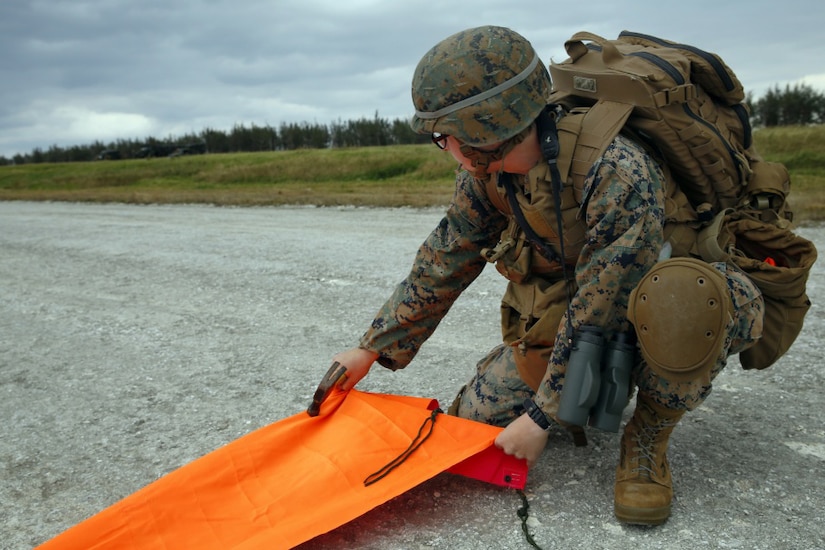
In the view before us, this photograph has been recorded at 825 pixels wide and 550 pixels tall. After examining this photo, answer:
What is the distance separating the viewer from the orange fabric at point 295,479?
2.35 meters

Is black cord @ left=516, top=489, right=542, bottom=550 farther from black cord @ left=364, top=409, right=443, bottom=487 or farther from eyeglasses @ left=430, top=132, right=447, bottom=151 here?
eyeglasses @ left=430, top=132, right=447, bottom=151

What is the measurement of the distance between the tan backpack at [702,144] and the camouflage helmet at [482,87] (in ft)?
0.58

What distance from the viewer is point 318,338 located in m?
4.75

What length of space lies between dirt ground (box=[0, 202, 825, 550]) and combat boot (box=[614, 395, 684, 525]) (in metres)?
0.06

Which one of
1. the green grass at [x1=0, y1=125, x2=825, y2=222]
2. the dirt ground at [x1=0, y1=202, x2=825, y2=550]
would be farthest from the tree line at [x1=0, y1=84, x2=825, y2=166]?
the dirt ground at [x1=0, y1=202, x2=825, y2=550]

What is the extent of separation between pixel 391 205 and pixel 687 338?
1010cm

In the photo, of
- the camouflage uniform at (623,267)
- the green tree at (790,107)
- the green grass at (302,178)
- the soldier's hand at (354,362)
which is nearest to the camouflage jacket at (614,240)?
the camouflage uniform at (623,267)

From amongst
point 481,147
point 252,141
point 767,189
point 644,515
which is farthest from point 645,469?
point 252,141

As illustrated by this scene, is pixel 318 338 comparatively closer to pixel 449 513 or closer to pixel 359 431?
pixel 359 431

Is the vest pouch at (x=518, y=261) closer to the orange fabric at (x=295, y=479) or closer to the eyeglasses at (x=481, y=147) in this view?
the eyeglasses at (x=481, y=147)

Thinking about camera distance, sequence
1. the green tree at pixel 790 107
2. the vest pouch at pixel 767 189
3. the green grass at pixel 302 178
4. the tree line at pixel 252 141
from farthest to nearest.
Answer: the tree line at pixel 252 141 → the green tree at pixel 790 107 → the green grass at pixel 302 178 → the vest pouch at pixel 767 189

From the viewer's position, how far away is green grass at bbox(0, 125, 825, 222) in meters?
13.6

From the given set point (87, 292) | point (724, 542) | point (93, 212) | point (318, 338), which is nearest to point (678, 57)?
point (724, 542)

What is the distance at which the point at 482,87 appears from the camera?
2.54 m
